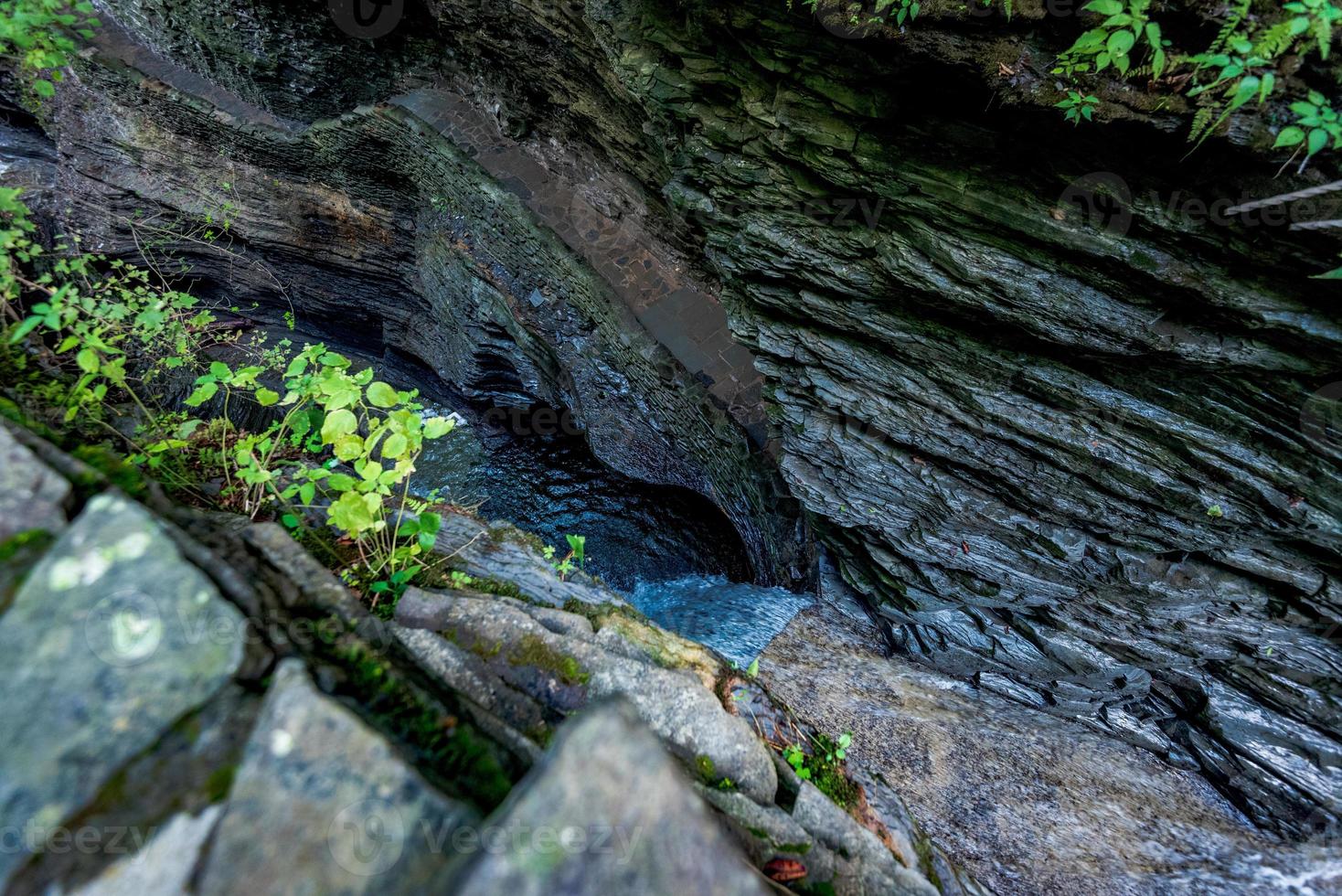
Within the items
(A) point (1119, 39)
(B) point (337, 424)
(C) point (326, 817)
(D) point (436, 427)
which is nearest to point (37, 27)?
(B) point (337, 424)

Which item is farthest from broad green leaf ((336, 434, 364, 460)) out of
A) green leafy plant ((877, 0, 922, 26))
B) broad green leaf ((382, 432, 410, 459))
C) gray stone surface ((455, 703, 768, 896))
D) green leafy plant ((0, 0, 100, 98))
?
green leafy plant ((877, 0, 922, 26))

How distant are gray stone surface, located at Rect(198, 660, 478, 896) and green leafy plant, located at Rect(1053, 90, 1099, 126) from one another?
4.37 meters

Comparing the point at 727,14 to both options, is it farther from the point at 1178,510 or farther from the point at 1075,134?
the point at 1178,510

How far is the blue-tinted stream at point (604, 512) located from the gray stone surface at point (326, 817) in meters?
5.08

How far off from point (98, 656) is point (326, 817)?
0.67m

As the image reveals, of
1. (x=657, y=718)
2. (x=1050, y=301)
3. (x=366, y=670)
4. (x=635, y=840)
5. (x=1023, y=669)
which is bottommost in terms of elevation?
(x=1023, y=669)

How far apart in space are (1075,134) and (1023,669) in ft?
13.8

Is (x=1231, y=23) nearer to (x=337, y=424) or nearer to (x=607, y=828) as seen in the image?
(x=607, y=828)

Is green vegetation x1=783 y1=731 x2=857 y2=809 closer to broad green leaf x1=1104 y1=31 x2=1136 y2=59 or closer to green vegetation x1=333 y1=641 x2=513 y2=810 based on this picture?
green vegetation x1=333 y1=641 x2=513 y2=810

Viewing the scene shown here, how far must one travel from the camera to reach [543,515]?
8.89m

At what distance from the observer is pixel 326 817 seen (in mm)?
1247

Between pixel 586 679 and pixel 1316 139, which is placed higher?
pixel 1316 139

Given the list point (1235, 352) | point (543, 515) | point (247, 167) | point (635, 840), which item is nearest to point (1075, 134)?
point (1235, 352)

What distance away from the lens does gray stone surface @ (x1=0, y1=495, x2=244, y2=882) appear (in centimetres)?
122
